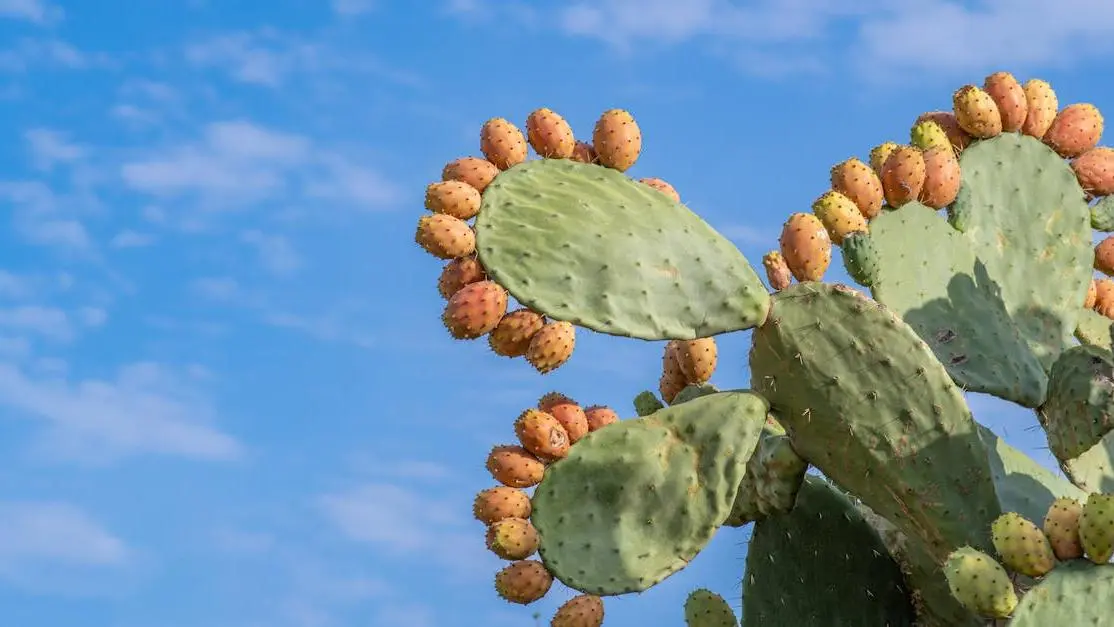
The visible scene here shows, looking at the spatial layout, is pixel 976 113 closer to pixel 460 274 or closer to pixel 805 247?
pixel 805 247

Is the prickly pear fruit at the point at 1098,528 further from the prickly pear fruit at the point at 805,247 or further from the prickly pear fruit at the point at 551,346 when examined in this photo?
the prickly pear fruit at the point at 551,346

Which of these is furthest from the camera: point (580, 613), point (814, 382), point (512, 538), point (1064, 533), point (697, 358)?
point (697, 358)

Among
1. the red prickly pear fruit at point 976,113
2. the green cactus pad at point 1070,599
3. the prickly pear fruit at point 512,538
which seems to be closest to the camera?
the green cactus pad at point 1070,599

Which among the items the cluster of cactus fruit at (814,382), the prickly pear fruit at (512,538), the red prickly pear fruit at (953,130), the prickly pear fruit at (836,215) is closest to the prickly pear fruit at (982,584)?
the cluster of cactus fruit at (814,382)

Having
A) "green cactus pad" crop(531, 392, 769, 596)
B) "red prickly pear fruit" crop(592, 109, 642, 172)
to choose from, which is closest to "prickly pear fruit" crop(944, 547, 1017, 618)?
"green cactus pad" crop(531, 392, 769, 596)

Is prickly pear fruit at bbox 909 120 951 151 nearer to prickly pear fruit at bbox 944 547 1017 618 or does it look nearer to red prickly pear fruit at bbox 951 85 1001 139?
red prickly pear fruit at bbox 951 85 1001 139

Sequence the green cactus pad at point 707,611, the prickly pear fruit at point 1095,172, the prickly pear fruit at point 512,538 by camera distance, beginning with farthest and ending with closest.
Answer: the prickly pear fruit at point 1095,172 < the green cactus pad at point 707,611 < the prickly pear fruit at point 512,538

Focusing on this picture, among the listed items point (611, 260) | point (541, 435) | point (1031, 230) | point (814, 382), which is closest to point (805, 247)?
point (814, 382)

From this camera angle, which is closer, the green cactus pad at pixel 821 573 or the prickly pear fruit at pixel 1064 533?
the prickly pear fruit at pixel 1064 533
